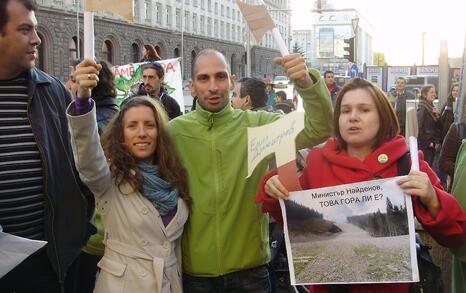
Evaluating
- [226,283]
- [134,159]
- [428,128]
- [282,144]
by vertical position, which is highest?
[282,144]

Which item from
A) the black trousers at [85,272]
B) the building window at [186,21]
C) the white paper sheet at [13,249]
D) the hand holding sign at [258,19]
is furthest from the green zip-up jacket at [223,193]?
the building window at [186,21]

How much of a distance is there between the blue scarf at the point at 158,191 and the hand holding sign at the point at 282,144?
459 millimetres

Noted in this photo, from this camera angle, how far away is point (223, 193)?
2744mm

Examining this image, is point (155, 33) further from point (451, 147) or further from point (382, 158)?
point (382, 158)

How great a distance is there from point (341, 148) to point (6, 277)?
166 cm

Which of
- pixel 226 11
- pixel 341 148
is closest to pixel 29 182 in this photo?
pixel 341 148

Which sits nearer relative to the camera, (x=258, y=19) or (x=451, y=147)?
(x=258, y=19)

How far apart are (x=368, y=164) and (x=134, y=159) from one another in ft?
3.88

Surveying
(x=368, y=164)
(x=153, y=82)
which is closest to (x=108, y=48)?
(x=153, y=82)

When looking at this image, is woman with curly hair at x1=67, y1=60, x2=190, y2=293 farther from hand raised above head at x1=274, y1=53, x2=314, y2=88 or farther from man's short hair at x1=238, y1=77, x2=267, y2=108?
man's short hair at x1=238, y1=77, x2=267, y2=108

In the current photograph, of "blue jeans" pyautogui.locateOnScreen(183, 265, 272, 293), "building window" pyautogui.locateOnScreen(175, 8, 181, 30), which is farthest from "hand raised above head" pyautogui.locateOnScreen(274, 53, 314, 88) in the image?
"building window" pyautogui.locateOnScreen(175, 8, 181, 30)

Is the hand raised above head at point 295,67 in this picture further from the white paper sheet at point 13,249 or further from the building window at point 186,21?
the building window at point 186,21

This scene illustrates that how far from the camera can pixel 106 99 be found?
4.29m

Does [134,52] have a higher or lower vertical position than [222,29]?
lower
